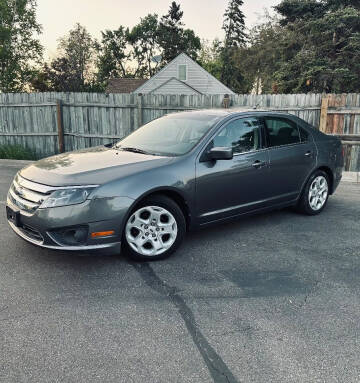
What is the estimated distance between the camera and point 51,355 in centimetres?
262

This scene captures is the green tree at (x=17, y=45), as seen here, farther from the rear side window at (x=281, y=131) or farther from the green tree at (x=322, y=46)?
the rear side window at (x=281, y=131)

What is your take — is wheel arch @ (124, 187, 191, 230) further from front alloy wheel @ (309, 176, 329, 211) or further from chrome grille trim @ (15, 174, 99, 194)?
front alloy wheel @ (309, 176, 329, 211)

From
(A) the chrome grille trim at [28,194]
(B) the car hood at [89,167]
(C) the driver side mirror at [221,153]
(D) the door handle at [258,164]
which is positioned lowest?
(A) the chrome grille trim at [28,194]

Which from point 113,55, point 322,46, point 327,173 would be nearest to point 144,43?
point 113,55

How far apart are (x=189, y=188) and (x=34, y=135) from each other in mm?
8614

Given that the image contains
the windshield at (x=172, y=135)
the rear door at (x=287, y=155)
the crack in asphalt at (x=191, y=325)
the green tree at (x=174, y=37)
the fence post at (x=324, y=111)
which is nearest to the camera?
the crack in asphalt at (x=191, y=325)

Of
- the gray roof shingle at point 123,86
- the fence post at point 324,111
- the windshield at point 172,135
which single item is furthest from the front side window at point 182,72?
the windshield at point 172,135

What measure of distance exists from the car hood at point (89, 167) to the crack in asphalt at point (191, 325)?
1001 mm

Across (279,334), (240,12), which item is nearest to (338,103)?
(279,334)

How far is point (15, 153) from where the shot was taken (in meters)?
11.2

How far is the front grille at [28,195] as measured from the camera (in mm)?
3711

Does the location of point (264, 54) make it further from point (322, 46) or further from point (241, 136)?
point (241, 136)

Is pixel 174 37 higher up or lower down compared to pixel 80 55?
higher up

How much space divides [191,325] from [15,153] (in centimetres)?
974
